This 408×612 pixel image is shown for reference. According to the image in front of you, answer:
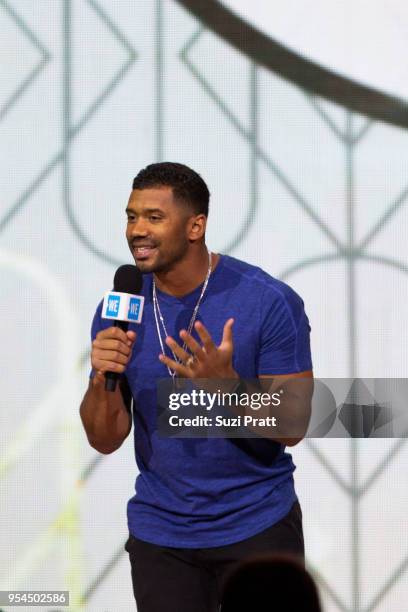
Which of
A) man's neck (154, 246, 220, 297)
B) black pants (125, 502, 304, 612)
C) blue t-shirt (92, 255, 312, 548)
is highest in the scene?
man's neck (154, 246, 220, 297)

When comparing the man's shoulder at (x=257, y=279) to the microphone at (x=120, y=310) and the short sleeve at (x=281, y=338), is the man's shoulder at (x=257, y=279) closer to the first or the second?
the short sleeve at (x=281, y=338)

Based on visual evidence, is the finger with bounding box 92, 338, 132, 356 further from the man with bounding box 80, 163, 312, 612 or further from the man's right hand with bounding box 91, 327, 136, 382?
the man with bounding box 80, 163, 312, 612

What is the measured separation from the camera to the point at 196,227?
2.26 meters

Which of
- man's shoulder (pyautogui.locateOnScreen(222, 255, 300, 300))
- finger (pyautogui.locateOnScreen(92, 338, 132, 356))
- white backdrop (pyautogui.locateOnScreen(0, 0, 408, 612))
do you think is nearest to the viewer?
finger (pyautogui.locateOnScreen(92, 338, 132, 356))

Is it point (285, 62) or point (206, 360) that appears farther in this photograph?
point (285, 62)

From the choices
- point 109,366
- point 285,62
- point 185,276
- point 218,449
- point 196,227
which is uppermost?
point 285,62

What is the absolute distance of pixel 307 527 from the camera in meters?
2.71

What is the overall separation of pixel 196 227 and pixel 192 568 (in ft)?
2.48

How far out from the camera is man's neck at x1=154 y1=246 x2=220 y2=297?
2227 mm

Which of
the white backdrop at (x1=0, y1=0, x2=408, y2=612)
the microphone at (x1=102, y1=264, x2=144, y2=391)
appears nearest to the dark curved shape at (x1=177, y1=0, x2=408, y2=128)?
the white backdrop at (x1=0, y1=0, x2=408, y2=612)

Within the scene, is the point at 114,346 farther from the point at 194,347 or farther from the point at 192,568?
the point at 192,568

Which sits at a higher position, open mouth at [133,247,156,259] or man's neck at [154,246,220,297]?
open mouth at [133,247,156,259]

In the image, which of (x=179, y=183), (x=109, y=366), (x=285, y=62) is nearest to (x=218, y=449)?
(x=109, y=366)

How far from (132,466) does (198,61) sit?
1.14 meters
